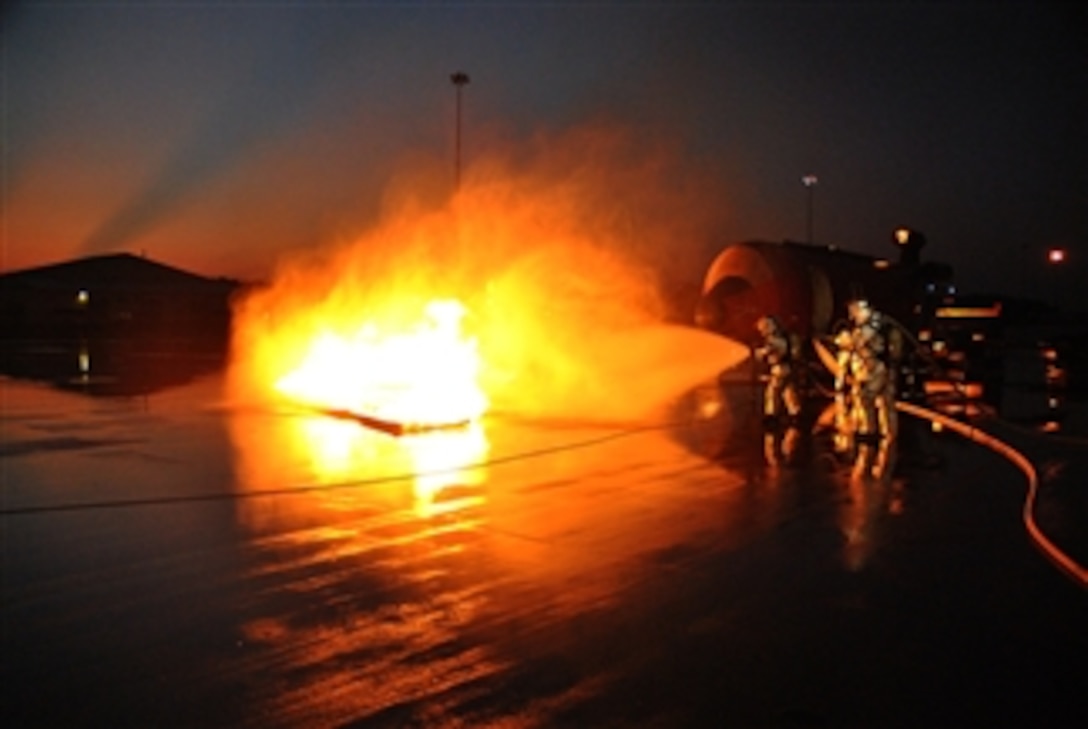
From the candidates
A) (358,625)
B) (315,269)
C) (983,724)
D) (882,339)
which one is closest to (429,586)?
(358,625)

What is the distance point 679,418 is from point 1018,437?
5544 millimetres

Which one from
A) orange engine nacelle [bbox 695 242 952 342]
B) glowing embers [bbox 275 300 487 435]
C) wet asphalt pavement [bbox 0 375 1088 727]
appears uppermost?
orange engine nacelle [bbox 695 242 952 342]

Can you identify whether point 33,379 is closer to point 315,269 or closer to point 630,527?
point 315,269

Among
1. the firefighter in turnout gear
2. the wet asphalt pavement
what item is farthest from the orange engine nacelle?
the wet asphalt pavement

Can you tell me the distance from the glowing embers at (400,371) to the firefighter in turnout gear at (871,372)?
22.0 ft

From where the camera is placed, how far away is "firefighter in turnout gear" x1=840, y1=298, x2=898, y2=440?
1255 cm

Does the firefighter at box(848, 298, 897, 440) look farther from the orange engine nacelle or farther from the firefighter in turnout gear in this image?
the orange engine nacelle

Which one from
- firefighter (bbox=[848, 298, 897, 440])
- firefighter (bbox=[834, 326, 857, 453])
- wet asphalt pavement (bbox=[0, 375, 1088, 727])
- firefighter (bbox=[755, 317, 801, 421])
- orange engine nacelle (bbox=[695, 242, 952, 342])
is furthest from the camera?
orange engine nacelle (bbox=[695, 242, 952, 342])

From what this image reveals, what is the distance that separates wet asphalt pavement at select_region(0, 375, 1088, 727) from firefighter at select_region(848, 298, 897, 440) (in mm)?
1706

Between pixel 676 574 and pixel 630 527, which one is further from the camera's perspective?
pixel 630 527

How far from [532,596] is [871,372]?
26.8ft

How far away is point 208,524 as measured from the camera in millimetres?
7996

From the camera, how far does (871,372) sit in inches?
493

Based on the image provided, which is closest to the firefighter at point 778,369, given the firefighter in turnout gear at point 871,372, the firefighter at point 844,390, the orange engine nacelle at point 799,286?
the firefighter at point 844,390
